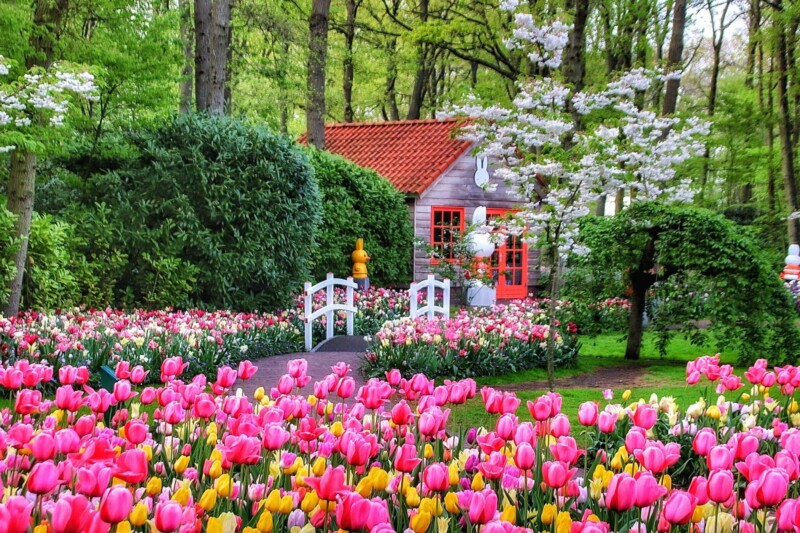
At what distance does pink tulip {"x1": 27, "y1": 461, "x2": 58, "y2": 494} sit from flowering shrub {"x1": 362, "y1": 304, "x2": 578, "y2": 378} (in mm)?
6699

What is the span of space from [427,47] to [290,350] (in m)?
18.6

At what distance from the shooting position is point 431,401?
3.20 m

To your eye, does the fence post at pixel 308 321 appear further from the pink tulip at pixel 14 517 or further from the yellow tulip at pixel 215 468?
the pink tulip at pixel 14 517

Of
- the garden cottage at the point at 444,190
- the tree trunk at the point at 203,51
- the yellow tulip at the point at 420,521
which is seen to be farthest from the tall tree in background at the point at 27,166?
the garden cottage at the point at 444,190

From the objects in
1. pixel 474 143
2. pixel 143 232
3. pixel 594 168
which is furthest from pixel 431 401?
pixel 474 143

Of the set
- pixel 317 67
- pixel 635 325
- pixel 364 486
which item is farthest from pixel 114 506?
pixel 317 67

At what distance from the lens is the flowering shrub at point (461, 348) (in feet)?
29.5

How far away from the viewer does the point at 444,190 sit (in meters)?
19.3

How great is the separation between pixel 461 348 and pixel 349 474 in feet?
21.7

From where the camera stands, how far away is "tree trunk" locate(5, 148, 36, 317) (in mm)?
9508

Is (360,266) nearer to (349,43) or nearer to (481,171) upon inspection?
(481,171)

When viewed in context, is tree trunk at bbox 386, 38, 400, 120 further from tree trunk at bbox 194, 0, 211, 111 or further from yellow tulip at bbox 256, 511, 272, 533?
yellow tulip at bbox 256, 511, 272, 533

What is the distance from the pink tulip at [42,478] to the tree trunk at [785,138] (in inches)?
712

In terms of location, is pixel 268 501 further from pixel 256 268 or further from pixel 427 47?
pixel 427 47
